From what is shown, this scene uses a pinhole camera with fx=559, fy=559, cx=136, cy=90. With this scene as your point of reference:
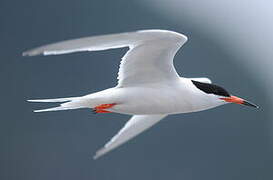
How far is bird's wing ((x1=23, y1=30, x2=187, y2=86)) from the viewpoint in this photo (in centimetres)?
295

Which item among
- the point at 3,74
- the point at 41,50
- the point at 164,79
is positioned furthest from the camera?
the point at 3,74

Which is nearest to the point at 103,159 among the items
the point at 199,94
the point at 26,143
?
the point at 26,143

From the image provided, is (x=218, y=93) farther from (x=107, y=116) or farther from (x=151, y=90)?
(x=107, y=116)

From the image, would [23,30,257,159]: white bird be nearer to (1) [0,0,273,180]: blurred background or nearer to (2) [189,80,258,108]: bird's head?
(2) [189,80,258,108]: bird's head

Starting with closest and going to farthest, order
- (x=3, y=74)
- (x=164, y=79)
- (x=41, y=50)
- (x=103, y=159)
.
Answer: (x=41, y=50), (x=164, y=79), (x=103, y=159), (x=3, y=74)

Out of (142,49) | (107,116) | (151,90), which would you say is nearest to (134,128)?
(151,90)

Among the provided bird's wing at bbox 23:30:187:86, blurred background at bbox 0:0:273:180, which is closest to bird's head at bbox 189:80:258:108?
bird's wing at bbox 23:30:187:86

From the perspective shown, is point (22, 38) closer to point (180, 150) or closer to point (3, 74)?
point (3, 74)

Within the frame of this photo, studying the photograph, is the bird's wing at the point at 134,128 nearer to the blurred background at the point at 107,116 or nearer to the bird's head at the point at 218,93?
the bird's head at the point at 218,93

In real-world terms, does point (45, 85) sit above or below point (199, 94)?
below

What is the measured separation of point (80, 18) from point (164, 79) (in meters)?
13.2

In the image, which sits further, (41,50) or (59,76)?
(59,76)

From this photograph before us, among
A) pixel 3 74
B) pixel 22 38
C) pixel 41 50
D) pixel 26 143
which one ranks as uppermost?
Answer: pixel 41 50

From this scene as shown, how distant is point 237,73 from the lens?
52.4 feet
